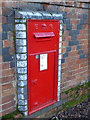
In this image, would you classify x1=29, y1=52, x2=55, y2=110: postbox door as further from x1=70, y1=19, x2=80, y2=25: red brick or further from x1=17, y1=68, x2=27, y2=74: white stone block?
x1=70, y1=19, x2=80, y2=25: red brick

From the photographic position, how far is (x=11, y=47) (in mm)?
2283

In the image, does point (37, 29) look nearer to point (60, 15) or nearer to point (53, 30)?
point (53, 30)

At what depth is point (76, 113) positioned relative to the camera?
339 centimetres

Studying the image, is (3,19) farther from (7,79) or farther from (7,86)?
(7,86)

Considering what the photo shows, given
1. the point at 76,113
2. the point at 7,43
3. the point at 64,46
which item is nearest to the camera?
the point at 7,43

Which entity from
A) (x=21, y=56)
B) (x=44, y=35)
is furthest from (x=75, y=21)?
(x=21, y=56)

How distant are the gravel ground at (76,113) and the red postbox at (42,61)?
0.54 meters

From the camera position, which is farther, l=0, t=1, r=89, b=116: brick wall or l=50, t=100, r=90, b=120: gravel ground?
l=50, t=100, r=90, b=120: gravel ground

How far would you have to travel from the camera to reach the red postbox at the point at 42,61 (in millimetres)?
2391

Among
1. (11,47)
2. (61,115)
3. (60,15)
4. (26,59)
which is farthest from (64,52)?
(61,115)

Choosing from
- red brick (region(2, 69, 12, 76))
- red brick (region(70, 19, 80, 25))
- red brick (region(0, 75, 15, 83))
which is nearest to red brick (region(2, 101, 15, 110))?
red brick (region(0, 75, 15, 83))

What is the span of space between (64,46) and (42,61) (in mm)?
694

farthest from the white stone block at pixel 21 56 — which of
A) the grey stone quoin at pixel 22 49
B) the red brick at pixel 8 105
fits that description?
the red brick at pixel 8 105

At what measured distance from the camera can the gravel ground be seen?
10.6 ft
